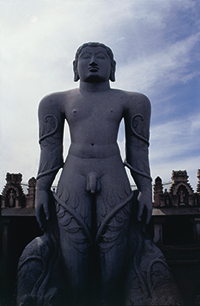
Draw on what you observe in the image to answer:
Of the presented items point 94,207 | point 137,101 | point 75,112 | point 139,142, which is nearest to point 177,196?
point 139,142

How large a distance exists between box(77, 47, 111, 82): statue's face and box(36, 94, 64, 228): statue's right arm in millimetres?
552

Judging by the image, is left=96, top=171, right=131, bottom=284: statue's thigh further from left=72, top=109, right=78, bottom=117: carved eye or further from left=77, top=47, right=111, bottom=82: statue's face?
left=77, top=47, right=111, bottom=82: statue's face

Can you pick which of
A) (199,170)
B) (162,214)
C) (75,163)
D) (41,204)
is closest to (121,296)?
(41,204)

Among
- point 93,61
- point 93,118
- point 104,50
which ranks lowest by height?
point 93,118

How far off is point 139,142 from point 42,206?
1670mm

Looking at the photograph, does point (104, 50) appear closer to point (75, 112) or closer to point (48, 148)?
point (75, 112)

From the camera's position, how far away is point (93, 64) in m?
3.79

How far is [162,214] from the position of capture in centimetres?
883

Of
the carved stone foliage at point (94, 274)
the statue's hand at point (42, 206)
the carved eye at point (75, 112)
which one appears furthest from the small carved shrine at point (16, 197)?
the carved eye at point (75, 112)

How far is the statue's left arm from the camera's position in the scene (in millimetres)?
3668

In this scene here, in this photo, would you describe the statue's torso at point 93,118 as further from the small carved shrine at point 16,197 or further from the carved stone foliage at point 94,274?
the small carved shrine at point 16,197

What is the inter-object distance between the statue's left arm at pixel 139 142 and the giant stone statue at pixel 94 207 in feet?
0.05

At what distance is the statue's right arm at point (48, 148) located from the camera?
3.55 metres

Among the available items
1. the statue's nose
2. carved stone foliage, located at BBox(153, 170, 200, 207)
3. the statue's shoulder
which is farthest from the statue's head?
carved stone foliage, located at BBox(153, 170, 200, 207)
